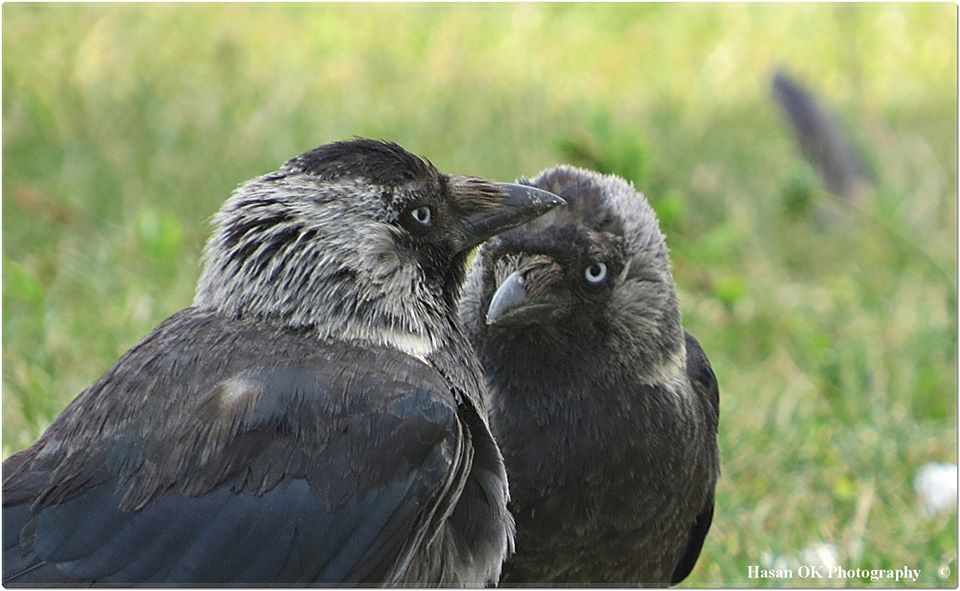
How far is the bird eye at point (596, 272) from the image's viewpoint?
363cm

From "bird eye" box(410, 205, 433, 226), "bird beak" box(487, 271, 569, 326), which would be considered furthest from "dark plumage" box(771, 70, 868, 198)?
"bird eye" box(410, 205, 433, 226)

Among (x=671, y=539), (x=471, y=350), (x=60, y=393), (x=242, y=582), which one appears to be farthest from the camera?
(x=60, y=393)

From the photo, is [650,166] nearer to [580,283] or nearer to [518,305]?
[580,283]

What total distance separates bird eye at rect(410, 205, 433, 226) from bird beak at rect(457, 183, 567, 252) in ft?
0.31

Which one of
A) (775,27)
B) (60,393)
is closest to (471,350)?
(60,393)

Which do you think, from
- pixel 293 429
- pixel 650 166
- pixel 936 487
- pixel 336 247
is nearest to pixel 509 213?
pixel 336 247

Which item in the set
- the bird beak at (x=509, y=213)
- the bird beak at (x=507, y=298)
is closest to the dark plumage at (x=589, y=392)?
the bird beak at (x=507, y=298)

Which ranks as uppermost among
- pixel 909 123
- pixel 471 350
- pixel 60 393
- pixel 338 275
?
pixel 338 275

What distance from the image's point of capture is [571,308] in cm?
362

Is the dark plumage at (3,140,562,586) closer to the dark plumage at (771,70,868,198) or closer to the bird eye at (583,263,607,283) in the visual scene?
the bird eye at (583,263,607,283)

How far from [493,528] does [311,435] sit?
472mm

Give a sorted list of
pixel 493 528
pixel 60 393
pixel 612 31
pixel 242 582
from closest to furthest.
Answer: pixel 242 582
pixel 493 528
pixel 60 393
pixel 612 31

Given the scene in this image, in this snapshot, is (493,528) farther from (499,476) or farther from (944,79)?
(944,79)

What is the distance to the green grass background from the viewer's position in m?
4.94
